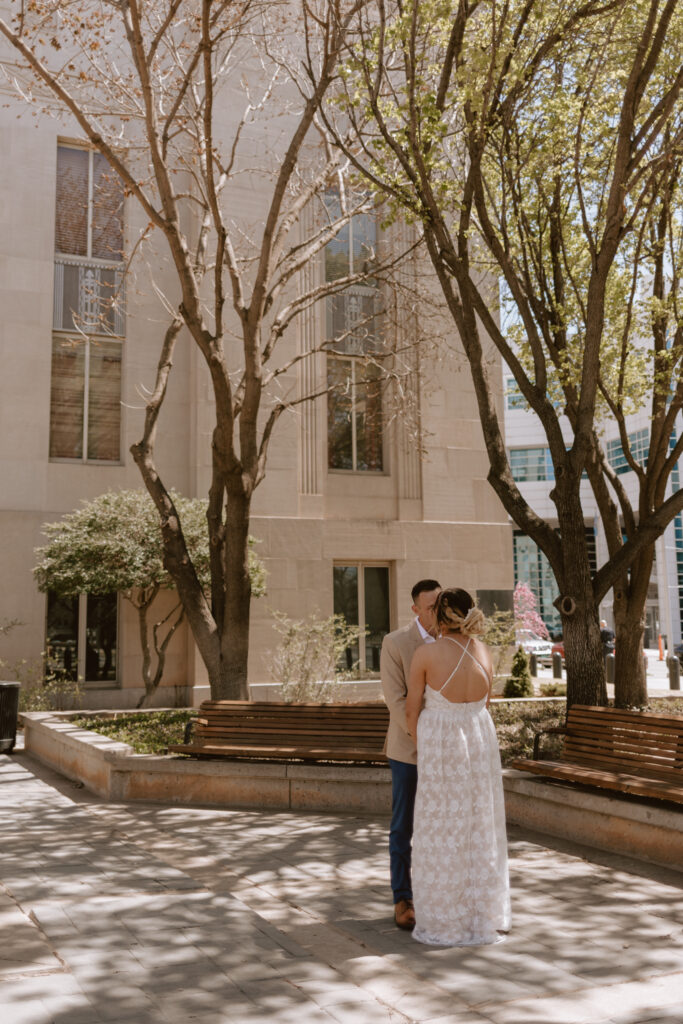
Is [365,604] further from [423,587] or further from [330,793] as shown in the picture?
[423,587]

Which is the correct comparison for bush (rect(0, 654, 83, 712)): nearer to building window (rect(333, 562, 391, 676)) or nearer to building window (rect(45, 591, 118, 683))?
building window (rect(45, 591, 118, 683))

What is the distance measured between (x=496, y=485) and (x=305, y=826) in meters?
4.09

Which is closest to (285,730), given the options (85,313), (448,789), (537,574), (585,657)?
(585,657)

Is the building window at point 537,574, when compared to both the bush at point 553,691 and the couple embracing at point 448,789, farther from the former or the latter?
the couple embracing at point 448,789

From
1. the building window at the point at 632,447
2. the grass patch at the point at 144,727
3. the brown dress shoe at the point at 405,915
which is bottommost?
the brown dress shoe at the point at 405,915

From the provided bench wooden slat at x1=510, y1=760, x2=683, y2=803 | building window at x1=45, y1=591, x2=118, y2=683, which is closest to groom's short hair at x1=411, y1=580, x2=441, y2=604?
bench wooden slat at x1=510, y1=760, x2=683, y2=803

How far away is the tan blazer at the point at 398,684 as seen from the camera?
5.39 meters

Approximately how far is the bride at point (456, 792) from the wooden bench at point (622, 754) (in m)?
2.00

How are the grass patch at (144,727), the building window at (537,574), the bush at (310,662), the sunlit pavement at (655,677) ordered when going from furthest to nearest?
the building window at (537,574) → the sunlit pavement at (655,677) → the bush at (310,662) → the grass patch at (144,727)

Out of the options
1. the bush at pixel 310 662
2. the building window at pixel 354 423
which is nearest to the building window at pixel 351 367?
the building window at pixel 354 423

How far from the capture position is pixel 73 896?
5820 mm

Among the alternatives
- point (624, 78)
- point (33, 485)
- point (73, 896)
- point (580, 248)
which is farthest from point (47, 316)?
point (73, 896)

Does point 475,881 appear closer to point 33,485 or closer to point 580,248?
point 580,248

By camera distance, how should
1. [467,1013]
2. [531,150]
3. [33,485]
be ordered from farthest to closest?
1. [33,485]
2. [531,150]
3. [467,1013]
